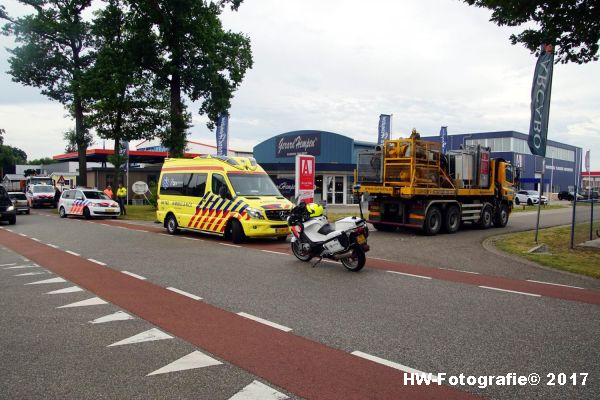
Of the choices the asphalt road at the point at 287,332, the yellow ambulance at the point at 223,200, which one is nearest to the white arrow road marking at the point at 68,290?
the asphalt road at the point at 287,332

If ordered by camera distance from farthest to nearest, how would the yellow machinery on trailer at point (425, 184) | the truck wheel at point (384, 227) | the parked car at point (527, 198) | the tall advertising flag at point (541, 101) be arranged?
the parked car at point (527, 198) < the truck wheel at point (384, 227) < the yellow machinery on trailer at point (425, 184) < the tall advertising flag at point (541, 101)

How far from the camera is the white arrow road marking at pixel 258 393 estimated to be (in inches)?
139

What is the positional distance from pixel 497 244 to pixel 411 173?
11.7 ft

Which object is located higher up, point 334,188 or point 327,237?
point 334,188

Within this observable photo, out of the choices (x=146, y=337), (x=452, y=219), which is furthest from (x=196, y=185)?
(x=146, y=337)

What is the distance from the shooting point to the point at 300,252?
33.6 ft

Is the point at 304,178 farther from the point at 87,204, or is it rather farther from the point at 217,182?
the point at 87,204

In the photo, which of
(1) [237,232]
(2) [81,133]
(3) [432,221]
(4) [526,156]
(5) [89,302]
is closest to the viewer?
(5) [89,302]

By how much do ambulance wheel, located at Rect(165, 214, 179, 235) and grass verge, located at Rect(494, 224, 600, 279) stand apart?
10351 mm

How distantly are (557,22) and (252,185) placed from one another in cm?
927

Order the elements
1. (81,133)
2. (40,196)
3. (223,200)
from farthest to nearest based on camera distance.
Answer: (40,196), (81,133), (223,200)

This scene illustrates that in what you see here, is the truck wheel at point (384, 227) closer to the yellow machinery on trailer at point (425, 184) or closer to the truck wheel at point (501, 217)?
the yellow machinery on trailer at point (425, 184)

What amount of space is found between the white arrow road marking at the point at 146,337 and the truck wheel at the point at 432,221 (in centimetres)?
1223

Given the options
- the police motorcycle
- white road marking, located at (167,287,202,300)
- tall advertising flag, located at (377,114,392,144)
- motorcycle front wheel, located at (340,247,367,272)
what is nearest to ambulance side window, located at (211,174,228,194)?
the police motorcycle
